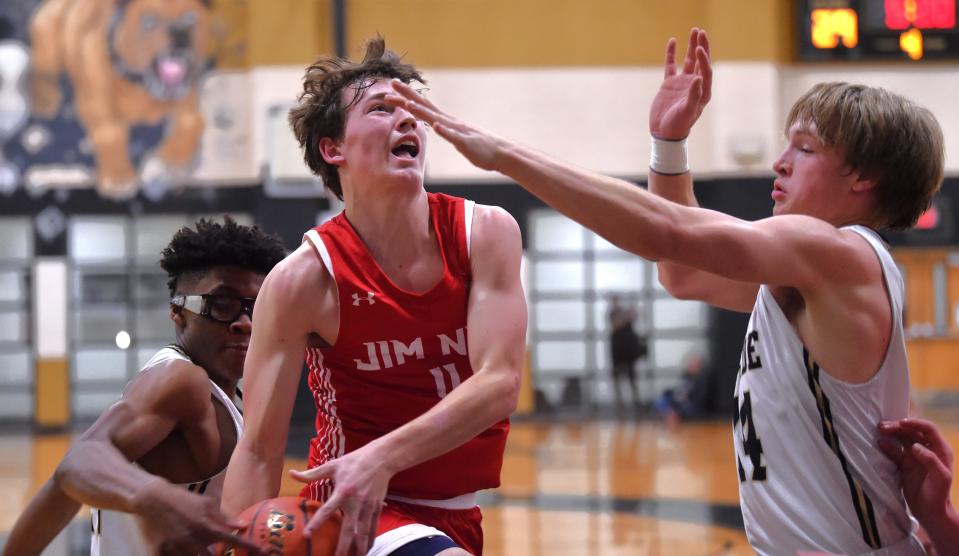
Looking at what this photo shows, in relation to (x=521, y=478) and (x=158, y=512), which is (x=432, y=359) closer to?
(x=158, y=512)

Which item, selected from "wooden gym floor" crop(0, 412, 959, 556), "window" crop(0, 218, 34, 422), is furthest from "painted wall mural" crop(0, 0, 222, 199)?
"wooden gym floor" crop(0, 412, 959, 556)

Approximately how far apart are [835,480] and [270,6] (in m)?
11.8

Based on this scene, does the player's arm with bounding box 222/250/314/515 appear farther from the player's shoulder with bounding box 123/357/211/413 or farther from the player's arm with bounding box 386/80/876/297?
the player's arm with bounding box 386/80/876/297

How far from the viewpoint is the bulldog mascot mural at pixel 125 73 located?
43.9 ft

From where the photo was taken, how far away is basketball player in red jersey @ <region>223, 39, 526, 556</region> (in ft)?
9.00

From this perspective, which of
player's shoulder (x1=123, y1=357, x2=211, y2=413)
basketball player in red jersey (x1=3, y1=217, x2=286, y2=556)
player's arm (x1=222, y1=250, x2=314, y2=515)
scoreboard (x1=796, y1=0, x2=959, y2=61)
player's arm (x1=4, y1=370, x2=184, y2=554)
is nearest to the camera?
basketball player in red jersey (x1=3, y1=217, x2=286, y2=556)

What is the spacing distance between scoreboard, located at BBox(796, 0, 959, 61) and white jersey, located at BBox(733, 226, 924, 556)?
32.8 feet

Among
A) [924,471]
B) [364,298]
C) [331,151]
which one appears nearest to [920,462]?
[924,471]

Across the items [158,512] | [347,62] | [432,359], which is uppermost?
[347,62]

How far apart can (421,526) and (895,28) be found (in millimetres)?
10260

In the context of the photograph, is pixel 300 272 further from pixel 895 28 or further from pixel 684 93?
pixel 895 28

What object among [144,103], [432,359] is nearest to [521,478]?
[432,359]

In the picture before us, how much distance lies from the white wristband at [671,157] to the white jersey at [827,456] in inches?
29.1

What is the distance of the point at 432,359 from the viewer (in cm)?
286
